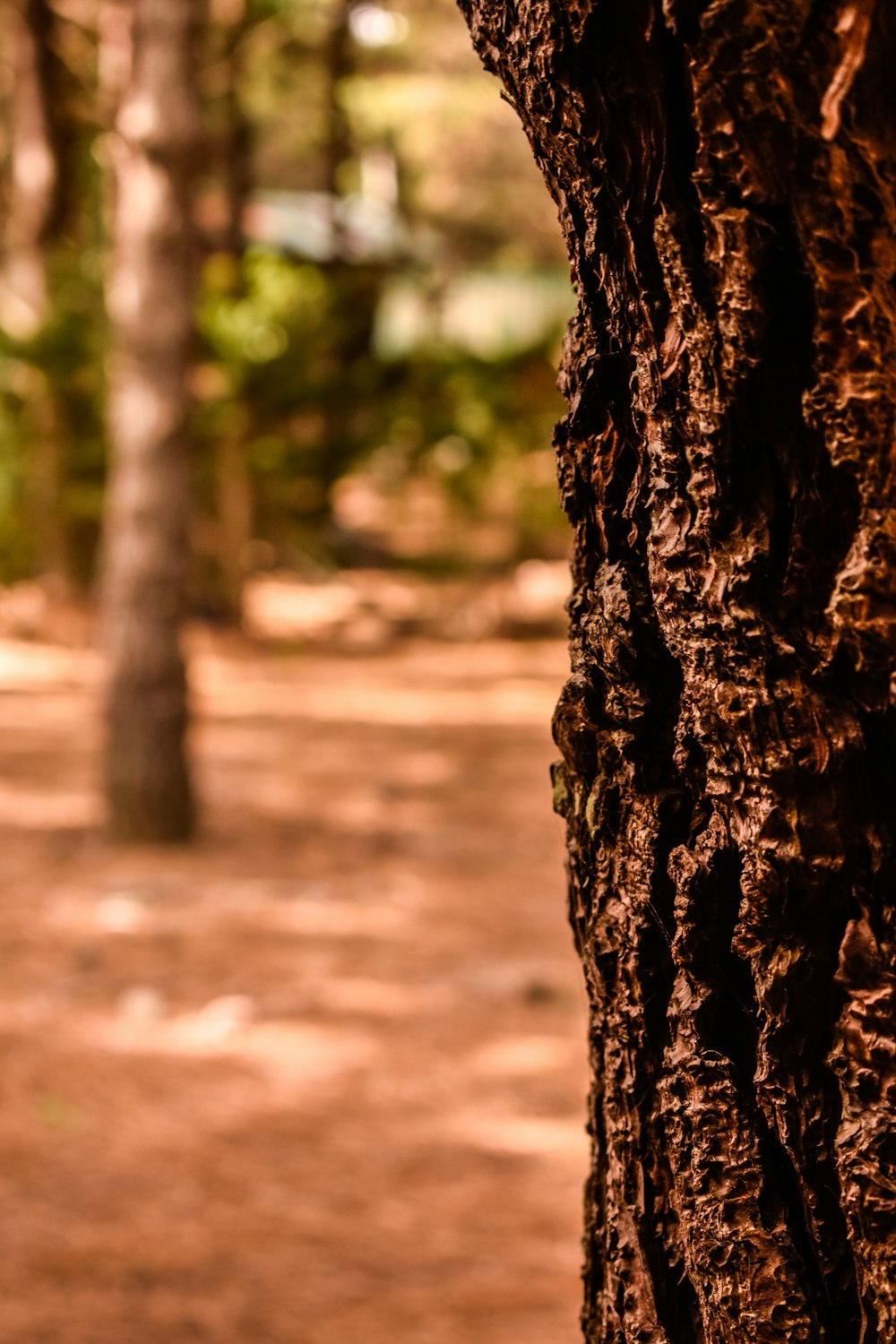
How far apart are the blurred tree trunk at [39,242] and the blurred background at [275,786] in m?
0.04

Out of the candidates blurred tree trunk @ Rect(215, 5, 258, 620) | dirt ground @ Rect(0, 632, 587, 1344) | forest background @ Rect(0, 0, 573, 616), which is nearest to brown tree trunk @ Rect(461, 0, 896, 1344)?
dirt ground @ Rect(0, 632, 587, 1344)

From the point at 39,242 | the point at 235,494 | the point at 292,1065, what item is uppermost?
the point at 39,242

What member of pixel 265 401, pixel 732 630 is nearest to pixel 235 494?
pixel 265 401

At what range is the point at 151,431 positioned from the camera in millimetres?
7418

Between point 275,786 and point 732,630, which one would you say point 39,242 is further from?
point 732,630

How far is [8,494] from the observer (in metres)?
14.0

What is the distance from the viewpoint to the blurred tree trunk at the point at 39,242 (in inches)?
546

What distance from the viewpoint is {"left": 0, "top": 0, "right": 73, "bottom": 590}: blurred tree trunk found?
13875 mm

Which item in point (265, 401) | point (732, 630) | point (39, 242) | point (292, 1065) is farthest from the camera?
point (39, 242)

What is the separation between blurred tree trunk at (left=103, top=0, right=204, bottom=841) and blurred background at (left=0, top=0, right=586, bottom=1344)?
31mm

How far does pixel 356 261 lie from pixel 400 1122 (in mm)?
16771

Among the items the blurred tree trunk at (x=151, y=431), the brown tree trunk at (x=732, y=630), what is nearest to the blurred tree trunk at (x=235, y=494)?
the blurred tree trunk at (x=151, y=431)

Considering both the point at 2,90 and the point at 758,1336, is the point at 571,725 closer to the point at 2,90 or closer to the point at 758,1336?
the point at 758,1336

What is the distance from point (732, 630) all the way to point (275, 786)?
8.08 meters
